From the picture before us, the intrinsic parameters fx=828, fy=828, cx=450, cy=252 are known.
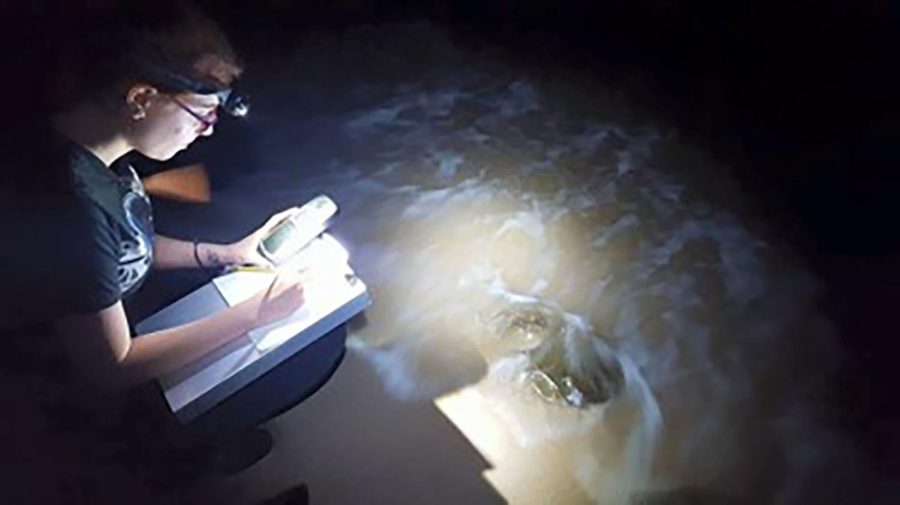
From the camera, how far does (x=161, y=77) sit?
134 centimetres

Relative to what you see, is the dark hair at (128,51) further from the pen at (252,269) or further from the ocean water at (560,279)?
the ocean water at (560,279)

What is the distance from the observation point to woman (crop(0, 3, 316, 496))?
1259 millimetres

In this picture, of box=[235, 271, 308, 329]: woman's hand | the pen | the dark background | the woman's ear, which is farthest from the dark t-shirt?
the dark background

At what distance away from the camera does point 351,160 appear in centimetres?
276

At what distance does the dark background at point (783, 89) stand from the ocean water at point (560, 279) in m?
0.09

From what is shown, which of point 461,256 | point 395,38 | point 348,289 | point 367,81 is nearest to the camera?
point 348,289

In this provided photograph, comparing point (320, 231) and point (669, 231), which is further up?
point (320, 231)

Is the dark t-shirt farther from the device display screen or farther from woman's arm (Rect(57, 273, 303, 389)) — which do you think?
the device display screen

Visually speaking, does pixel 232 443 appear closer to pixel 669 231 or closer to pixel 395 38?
pixel 669 231

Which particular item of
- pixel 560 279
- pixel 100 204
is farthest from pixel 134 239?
pixel 560 279

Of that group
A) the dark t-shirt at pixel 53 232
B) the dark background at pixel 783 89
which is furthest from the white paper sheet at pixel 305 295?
the dark background at pixel 783 89

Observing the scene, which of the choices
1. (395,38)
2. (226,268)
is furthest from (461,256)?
(395,38)

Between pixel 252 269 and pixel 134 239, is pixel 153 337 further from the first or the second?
pixel 252 269

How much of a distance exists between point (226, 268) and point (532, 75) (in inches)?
66.7
